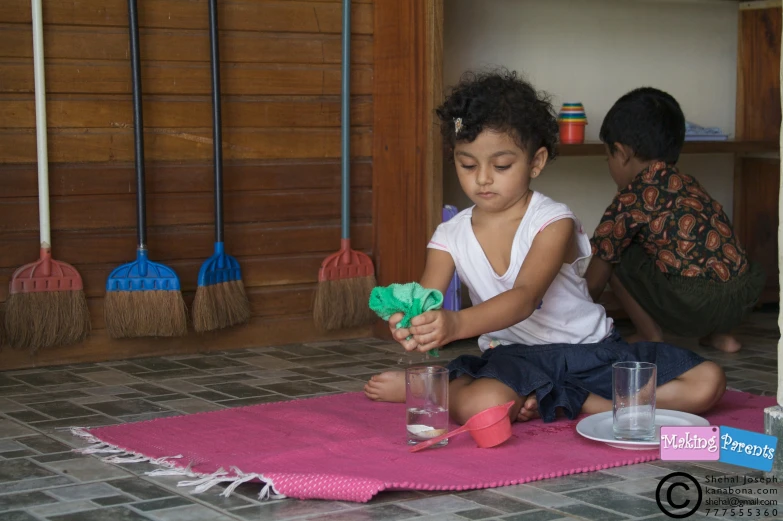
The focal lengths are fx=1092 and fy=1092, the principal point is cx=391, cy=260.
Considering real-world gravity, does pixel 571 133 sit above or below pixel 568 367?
above

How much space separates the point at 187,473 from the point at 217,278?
4.13 feet

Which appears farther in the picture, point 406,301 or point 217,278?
point 217,278

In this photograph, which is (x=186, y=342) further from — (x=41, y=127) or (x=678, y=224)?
(x=678, y=224)

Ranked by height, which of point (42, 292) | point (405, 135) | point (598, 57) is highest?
point (598, 57)

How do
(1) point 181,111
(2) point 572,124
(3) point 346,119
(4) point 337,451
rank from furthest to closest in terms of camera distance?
1. (2) point 572,124
2. (3) point 346,119
3. (1) point 181,111
4. (4) point 337,451

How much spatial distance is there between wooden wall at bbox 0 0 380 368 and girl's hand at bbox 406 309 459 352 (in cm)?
126

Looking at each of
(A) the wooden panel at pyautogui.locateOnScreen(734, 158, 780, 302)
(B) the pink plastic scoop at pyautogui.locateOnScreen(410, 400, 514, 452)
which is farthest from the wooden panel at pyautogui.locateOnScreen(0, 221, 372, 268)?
(A) the wooden panel at pyautogui.locateOnScreen(734, 158, 780, 302)

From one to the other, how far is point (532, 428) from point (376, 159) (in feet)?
4.47

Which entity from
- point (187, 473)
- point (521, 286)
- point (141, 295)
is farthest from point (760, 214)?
point (187, 473)

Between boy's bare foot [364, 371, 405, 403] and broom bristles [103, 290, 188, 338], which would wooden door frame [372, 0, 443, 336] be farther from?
boy's bare foot [364, 371, 405, 403]

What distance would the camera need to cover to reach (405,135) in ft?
10.6

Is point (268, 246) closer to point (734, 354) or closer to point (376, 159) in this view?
point (376, 159)

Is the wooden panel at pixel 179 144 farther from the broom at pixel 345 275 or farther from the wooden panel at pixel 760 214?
the wooden panel at pixel 760 214

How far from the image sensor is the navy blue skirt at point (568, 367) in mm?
2193
